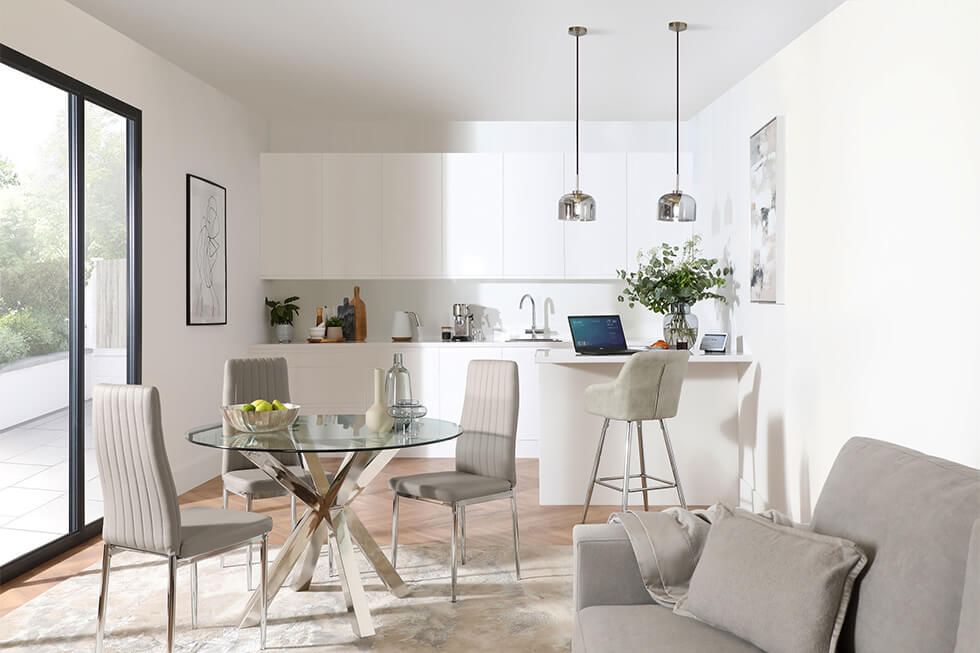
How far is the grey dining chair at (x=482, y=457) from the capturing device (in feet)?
12.4

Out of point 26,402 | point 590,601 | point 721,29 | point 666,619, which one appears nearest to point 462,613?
point 590,601

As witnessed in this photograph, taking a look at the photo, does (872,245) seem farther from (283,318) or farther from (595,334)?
(283,318)

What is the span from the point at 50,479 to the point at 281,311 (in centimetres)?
319

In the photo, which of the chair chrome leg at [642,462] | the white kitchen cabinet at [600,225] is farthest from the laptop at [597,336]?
the white kitchen cabinet at [600,225]

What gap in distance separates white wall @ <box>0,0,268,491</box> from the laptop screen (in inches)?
103

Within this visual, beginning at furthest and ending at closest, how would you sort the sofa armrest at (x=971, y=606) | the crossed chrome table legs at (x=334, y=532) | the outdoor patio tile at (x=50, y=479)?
the outdoor patio tile at (x=50, y=479) → the crossed chrome table legs at (x=334, y=532) → the sofa armrest at (x=971, y=606)

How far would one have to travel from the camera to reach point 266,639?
3.23 meters

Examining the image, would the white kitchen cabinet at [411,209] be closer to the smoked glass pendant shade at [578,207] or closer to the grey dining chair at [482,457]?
the smoked glass pendant shade at [578,207]

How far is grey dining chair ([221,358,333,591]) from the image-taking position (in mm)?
3965

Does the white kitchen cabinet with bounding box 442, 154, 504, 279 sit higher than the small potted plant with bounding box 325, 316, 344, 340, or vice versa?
the white kitchen cabinet with bounding box 442, 154, 504, 279

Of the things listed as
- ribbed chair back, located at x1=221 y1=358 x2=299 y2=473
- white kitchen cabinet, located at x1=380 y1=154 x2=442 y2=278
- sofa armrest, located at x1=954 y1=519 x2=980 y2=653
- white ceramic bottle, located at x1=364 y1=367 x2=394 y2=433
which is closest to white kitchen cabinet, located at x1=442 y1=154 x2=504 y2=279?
white kitchen cabinet, located at x1=380 y1=154 x2=442 y2=278

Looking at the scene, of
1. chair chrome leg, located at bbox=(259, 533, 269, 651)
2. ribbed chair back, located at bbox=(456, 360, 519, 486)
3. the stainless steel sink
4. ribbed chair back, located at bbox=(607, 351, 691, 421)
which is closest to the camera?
chair chrome leg, located at bbox=(259, 533, 269, 651)

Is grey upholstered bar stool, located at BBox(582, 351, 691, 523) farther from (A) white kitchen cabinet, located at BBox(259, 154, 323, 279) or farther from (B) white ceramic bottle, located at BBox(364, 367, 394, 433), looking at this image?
(A) white kitchen cabinet, located at BBox(259, 154, 323, 279)

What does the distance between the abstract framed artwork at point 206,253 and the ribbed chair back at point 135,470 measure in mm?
2918
